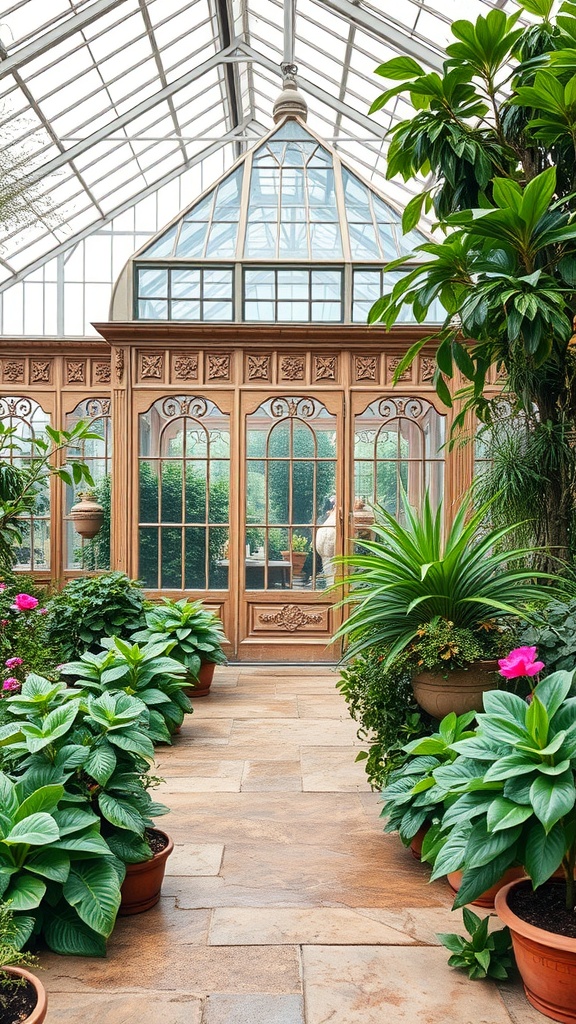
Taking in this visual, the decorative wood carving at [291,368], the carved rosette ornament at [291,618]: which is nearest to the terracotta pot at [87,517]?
the carved rosette ornament at [291,618]

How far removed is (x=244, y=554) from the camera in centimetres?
651

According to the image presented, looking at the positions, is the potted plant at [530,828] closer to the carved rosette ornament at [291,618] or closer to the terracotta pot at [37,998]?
the terracotta pot at [37,998]

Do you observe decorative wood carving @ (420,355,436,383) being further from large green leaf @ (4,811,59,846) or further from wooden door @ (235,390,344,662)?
large green leaf @ (4,811,59,846)

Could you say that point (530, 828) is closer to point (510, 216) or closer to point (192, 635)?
point (510, 216)

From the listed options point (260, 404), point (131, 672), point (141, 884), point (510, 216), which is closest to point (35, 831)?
point (141, 884)

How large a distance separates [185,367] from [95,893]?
16.1 ft

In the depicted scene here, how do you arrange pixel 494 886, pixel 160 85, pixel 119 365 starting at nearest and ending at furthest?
pixel 494 886 → pixel 119 365 → pixel 160 85

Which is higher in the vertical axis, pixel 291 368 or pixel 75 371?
pixel 75 371

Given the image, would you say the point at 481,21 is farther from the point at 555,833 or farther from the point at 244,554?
the point at 244,554

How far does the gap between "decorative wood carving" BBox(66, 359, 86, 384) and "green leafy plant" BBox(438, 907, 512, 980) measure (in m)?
6.48

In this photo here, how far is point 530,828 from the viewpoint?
1927 millimetres

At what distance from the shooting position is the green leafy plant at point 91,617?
500 cm

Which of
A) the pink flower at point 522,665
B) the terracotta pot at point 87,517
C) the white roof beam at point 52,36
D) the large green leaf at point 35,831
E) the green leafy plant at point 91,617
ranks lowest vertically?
the large green leaf at point 35,831

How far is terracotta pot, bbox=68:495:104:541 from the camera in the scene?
728 centimetres
